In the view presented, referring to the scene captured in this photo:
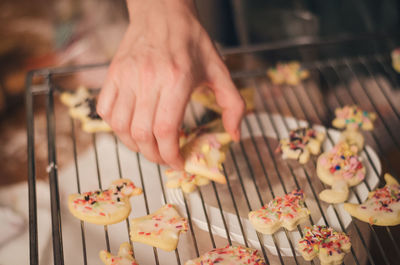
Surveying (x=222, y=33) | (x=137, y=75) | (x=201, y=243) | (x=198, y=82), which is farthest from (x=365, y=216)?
(x=222, y=33)

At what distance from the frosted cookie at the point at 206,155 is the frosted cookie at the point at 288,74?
1.15ft

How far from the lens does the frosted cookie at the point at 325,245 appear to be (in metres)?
0.78

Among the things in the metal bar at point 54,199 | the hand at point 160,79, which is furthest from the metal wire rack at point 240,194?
the hand at point 160,79

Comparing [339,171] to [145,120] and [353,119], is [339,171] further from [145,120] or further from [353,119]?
[145,120]

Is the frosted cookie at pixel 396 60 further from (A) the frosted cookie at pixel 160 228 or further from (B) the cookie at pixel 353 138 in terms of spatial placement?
(A) the frosted cookie at pixel 160 228

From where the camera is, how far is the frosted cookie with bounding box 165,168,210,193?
906 millimetres

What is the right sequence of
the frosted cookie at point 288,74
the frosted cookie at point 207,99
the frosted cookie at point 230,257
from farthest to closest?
the frosted cookie at point 288,74, the frosted cookie at point 207,99, the frosted cookie at point 230,257

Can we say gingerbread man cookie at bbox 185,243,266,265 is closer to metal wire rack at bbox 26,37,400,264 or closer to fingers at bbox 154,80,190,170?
metal wire rack at bbox 26,37,400,264

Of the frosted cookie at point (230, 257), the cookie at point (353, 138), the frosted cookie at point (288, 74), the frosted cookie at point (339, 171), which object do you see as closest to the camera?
the frosted cookie at point (230, 257)

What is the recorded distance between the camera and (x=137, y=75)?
2.74 feet

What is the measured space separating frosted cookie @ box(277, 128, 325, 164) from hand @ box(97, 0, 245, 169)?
15cm

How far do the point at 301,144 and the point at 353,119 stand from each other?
20cm

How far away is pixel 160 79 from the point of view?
0.82 meters

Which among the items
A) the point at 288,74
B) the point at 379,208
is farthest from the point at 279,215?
the point at 288,74
